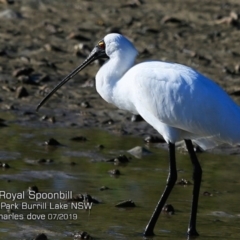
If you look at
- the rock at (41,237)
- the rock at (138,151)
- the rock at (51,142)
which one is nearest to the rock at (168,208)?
the rock at (41,237)

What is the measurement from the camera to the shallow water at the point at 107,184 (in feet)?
27.7

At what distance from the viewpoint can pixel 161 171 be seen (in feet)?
34.5

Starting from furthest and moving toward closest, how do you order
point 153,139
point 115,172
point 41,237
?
1. point 153,139
2. point 115,172
3. point 41,237

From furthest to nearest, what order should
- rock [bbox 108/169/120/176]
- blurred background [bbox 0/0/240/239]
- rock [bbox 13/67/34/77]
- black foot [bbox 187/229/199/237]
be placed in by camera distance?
rock [bbox 13/67/34/77] → rock [bbox 108/169/120/176] → blurred background [bbox 0/0/240/239] → black foot [bbox 187/229/199/237]

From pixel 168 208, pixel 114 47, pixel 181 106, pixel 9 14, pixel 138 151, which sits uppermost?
pixel 9 14

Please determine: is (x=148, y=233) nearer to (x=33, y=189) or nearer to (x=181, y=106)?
(x=181, y=106)

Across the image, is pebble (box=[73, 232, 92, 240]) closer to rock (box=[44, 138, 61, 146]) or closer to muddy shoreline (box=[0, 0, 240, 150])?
rock (box=[44, 138, 61, 146])

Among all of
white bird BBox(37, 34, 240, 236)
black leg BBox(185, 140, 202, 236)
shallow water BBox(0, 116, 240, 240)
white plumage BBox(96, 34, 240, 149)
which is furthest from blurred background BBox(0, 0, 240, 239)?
white plumage BBox(96, 34, 240, 149)

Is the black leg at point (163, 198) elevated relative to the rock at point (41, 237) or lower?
elevated

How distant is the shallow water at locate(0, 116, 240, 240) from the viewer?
8.45 meters

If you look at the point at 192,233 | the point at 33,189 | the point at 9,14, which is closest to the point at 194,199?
the point at 192,233

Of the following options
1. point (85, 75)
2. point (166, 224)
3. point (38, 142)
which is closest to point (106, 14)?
point (85, 75)

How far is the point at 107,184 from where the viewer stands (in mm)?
9820

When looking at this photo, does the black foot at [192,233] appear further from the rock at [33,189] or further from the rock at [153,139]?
the rock at [153,139]
